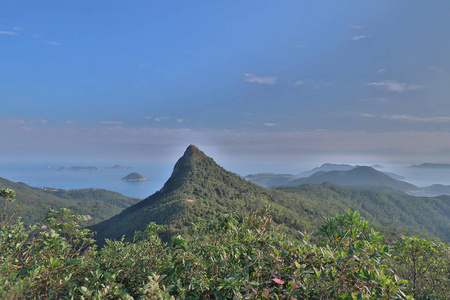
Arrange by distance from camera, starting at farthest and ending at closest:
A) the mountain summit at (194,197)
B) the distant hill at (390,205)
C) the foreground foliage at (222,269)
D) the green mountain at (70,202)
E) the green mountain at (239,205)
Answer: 1. the distant hill at (390,205)
2. the green mountain at (70,202)
3. the mountain summit at (194,197)
4. the green mountain at (239,205)
5. the foreground foliage at (222,269)

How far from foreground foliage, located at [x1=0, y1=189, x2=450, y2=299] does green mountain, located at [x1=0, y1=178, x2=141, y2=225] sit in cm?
4779

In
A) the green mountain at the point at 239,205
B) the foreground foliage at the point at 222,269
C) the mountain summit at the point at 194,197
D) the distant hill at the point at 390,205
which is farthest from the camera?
the distant hill at the point at 390,205

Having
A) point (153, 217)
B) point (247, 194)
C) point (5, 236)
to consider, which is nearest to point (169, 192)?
point (153, 217)

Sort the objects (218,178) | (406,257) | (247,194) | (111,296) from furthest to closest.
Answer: (218,178) < (247,194) < (406,257) < (111,296)

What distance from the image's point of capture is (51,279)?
6.33ft

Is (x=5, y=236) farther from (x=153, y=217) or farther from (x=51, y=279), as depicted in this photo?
(x=153, y=217)

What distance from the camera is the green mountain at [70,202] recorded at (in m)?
82.1

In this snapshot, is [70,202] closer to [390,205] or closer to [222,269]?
[222,269]

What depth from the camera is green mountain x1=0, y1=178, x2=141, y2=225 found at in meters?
82.1

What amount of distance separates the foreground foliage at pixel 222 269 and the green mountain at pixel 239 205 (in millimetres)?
18346

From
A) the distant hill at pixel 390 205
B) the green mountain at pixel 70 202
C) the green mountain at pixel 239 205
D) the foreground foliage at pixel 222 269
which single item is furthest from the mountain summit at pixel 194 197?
the foreground foliage at pixel 222 269

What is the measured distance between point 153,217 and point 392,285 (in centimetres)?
5103

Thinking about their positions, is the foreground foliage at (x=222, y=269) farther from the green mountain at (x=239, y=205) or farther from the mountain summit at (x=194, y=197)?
the mountain summit at (x=194, y=197)

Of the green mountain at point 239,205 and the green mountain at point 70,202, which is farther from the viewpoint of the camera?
the green mountain at point 70,202
